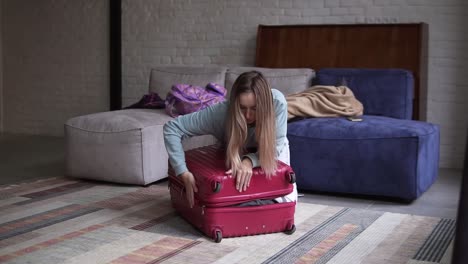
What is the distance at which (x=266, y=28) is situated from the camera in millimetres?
6340

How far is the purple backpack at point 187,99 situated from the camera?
16.7ft

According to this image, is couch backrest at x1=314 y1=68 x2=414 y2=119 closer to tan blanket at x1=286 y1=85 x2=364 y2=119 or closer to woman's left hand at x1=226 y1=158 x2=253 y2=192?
tan blanket at x1=286 y1=85 x2=364 y2=119

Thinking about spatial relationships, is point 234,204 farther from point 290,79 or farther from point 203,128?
point 290,79

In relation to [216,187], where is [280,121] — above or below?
above

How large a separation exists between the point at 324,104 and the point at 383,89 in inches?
23.0

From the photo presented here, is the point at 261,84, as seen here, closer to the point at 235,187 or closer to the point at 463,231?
the point at 235,187

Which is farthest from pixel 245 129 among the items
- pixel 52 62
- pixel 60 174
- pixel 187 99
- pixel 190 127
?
pixel 52 62

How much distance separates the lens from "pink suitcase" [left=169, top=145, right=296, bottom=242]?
3.22 metres

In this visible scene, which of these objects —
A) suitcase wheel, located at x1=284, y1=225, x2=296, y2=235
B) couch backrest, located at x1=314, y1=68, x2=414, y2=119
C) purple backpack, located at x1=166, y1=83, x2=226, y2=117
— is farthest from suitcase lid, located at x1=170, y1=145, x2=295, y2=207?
couch backrest, located at x1=314, y1=68, x2=414, y2=119

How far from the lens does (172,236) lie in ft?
11.1

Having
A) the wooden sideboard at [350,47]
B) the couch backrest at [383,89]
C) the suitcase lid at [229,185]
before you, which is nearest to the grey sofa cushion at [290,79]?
the couch backrest at [383,89]

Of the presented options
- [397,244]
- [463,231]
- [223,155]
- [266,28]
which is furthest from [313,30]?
[463,231]

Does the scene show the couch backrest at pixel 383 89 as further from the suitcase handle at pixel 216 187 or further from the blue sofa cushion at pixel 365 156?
the suitcase handle at pixel 216 187

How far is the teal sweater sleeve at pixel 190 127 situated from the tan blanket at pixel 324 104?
1407 millimetres
